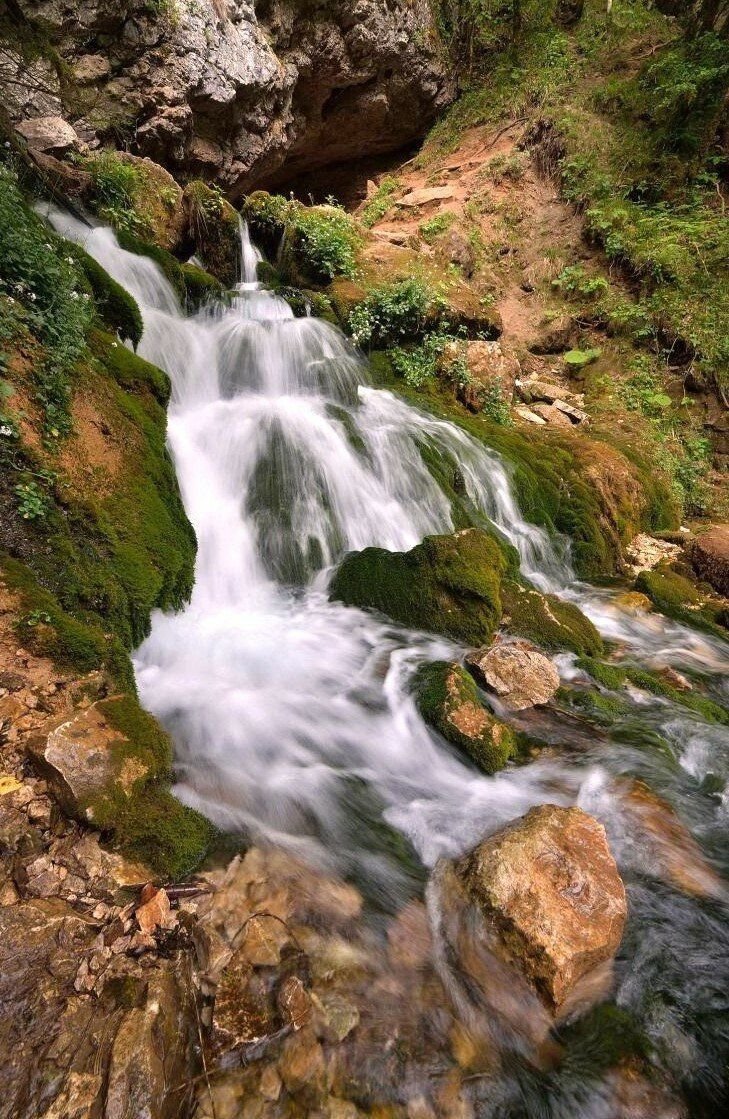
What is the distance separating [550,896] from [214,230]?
11817 millimetres

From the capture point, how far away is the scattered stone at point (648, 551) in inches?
316

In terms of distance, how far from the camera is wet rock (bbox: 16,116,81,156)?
25.8 feet

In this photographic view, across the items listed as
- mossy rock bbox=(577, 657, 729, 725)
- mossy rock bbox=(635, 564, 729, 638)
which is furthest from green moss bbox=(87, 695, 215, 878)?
mossy rock bbox=(635, 564, 729, 638)

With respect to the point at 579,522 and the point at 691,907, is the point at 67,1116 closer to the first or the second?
the point at 691,907

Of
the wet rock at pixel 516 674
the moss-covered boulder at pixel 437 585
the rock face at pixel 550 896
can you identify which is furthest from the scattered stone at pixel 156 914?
the moss-covered boulder at pixel 437 585

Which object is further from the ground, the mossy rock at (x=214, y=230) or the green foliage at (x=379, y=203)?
the green foliage at (x=379, y=203)

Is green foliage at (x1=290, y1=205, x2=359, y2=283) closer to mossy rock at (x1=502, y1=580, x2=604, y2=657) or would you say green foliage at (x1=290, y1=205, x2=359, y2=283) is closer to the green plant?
mossy rock at (x1=502, y1=580, x2=604, y2=657)

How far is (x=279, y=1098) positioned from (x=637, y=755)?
312cm

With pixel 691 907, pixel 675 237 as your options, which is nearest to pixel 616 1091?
pixel 691 907

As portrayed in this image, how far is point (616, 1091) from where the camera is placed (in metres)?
1.94

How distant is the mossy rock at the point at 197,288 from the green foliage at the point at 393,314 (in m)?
2.52

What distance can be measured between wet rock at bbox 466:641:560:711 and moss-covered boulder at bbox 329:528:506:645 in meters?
0.51

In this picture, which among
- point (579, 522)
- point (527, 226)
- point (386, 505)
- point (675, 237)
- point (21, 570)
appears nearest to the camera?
point (21, 570)

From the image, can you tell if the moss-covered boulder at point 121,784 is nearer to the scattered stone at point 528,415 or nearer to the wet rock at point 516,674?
the wet rock at point 516,674
